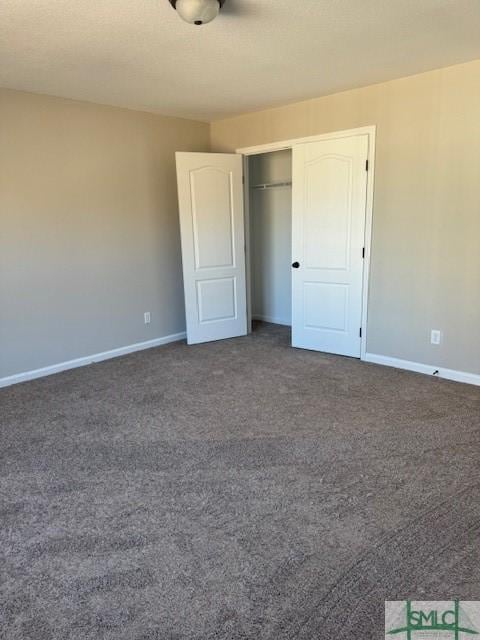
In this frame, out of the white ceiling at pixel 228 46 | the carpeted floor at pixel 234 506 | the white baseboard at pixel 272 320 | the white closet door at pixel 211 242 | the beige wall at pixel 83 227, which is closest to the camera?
the carpeted floor at pixel 234 506

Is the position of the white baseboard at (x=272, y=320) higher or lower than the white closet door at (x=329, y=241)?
lower

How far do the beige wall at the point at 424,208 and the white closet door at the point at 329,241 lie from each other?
0.55ft

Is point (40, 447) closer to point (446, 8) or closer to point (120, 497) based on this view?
point (120, 497)

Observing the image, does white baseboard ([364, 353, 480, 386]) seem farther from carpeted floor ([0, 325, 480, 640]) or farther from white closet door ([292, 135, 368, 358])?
white closet door ([292, 135, 368, 358])

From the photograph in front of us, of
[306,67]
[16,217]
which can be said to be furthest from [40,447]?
[306,67]

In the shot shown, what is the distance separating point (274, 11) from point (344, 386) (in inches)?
107

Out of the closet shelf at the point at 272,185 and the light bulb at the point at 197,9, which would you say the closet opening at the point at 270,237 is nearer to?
the closet shelf at the point at 272,185

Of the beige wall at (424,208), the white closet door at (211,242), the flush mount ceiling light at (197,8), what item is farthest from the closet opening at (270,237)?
the flush mount ceiling light at (197,8)

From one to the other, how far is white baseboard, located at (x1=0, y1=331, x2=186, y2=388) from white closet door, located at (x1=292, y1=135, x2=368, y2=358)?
158 centimetres

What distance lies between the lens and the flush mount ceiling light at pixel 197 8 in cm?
209

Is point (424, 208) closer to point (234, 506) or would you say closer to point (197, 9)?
point (197, 9)

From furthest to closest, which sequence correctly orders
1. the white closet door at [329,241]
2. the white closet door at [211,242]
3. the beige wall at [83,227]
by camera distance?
the white closet door at [211,242] → the white closet door at [329,241] → the beige wall at [83,227]

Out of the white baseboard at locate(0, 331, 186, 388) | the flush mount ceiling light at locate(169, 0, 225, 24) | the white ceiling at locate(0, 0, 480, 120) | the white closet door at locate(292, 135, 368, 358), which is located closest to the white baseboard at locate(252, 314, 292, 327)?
the white closet door at locate(292, 135, 368, 358)

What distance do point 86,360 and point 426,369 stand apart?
130 inches
